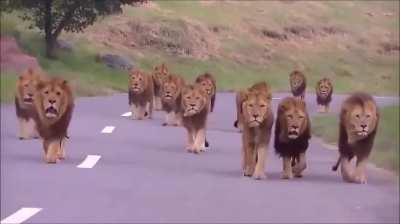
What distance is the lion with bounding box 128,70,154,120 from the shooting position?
969 inches

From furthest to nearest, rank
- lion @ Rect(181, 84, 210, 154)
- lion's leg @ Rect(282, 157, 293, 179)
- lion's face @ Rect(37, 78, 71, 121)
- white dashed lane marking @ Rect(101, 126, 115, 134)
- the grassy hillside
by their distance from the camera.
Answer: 1. the grassy hillside
2. white dashed lane marking @ Rect(101, 126, 115, 134)
3. lion @ Rect(181, 84, 210, 154)
4. lion's face @ Rect(37, 78, 71, 121)
5. lion's leg @ Rect(282, 157, 293, 179)

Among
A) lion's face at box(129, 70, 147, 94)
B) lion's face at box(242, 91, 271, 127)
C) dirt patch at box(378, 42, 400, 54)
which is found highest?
lion's face at box(242, 91, 271, 127)

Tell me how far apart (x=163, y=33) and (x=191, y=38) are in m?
2.17

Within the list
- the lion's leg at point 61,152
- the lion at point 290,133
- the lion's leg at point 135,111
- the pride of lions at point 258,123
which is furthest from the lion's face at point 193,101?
the lion's leg at point 135,111

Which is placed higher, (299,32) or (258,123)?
(258,123)

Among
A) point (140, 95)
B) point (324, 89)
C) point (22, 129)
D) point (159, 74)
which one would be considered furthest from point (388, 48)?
point (22, 129)

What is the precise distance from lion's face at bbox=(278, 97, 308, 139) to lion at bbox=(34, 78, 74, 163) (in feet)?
10.3

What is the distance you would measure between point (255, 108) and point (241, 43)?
170 feet

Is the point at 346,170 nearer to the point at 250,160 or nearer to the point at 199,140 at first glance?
the point at 250,160

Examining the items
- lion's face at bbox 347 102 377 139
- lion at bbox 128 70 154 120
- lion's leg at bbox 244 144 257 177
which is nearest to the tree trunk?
lion at bbox 128 70 154 120

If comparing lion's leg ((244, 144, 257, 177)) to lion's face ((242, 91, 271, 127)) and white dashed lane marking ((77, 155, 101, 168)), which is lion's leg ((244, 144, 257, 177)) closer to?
lion's face ((242, 91, 271, 127))

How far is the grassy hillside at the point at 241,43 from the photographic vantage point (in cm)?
4844

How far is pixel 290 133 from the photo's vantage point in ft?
45.5

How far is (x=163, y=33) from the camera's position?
60.1 metres
